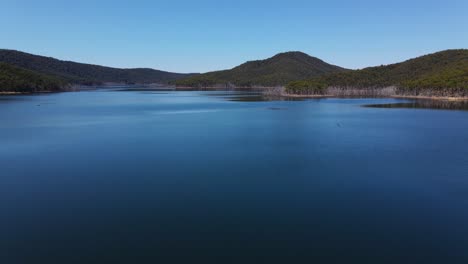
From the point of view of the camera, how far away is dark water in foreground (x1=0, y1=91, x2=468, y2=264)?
7.95m

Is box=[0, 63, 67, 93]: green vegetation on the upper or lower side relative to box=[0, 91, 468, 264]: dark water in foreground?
upper

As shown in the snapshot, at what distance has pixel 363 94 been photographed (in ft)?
309

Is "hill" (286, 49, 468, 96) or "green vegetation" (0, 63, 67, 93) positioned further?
"green vegetation" (0, 63, 67, 93)

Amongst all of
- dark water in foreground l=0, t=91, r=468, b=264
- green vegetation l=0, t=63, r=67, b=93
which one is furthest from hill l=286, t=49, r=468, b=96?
green vegetation l=0, t=63, r=67, b=93

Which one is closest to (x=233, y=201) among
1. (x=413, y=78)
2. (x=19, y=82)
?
(x=413, y=78)

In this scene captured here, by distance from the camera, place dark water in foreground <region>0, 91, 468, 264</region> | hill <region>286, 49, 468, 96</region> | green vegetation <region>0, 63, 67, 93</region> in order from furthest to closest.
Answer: green vegetation <region>0, 63, 67, 93</region>
hill <region>286, 49, 468, 96</region>
dark water in foreground <region>0, 91, 468, 264</region>

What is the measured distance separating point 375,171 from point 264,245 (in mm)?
8575

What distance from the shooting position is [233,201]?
1105 cm

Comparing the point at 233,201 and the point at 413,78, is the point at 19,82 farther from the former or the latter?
the point at 413,78

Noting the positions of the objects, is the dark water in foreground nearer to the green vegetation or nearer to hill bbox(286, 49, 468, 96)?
hill bbox(286, 49, 468, 96)

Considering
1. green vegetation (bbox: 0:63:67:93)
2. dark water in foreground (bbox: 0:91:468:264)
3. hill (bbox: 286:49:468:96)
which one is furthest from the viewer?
green vegetation (bbox: 0:63:67:93)

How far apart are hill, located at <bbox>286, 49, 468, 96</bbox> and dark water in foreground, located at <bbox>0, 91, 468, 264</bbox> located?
5496 centimetres

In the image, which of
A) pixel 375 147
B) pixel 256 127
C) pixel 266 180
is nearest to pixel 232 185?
pixel 266 180

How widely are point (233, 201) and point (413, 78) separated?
9868 cm
